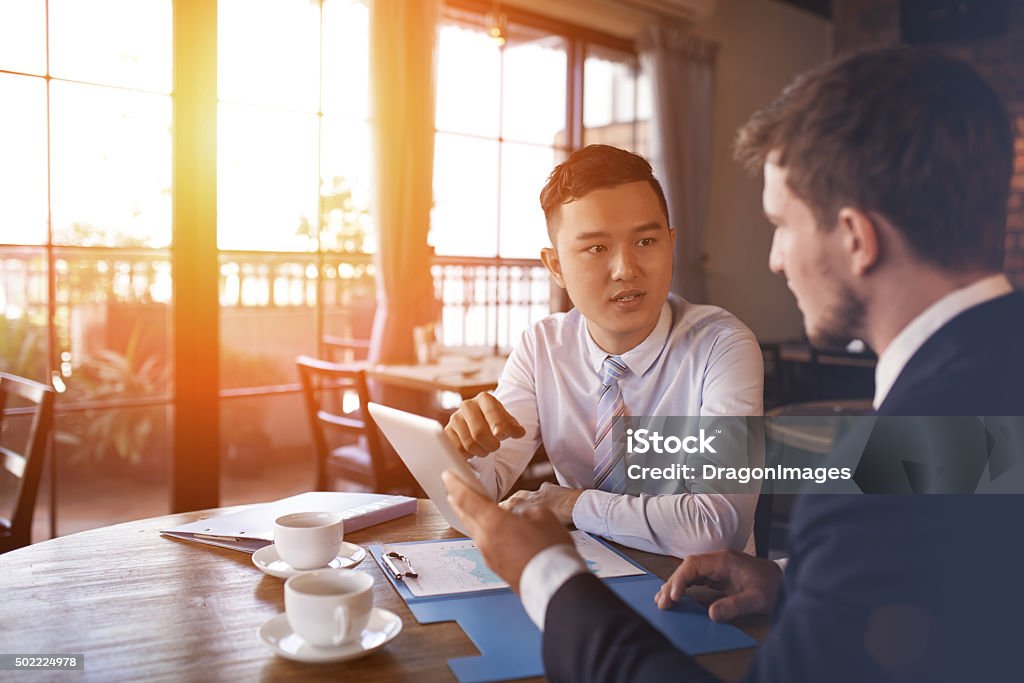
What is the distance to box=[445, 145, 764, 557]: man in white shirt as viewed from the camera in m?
1.65

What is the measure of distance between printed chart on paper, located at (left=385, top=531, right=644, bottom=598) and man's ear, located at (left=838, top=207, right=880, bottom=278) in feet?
2.07

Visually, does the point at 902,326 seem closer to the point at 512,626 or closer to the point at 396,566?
the point at 512,626

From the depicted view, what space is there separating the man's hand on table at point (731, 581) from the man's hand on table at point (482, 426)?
46cm

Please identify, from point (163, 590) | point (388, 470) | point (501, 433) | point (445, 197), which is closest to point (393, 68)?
point (445, 197)

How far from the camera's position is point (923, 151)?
0.66 metres

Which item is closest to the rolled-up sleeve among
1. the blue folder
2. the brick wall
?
the blue folder

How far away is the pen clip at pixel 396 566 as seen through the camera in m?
1.18

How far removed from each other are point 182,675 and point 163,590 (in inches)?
11.2

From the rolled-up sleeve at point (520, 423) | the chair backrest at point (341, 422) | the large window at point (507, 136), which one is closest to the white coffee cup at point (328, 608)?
the rolled-up sleeve at point (520, 423)

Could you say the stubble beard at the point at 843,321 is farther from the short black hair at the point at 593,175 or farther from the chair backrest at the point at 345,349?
the chair backrest at the point at 345,349

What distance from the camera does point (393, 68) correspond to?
3.93 meters

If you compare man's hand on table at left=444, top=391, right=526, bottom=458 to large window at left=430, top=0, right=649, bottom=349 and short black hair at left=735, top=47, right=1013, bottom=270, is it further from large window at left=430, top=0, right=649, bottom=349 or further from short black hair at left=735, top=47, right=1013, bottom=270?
large window at left=430, top=0, right=649, bottom=349

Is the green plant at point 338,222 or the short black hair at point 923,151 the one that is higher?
the green plant at point 338,222

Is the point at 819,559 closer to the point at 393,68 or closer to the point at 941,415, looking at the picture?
the point at 941,415
